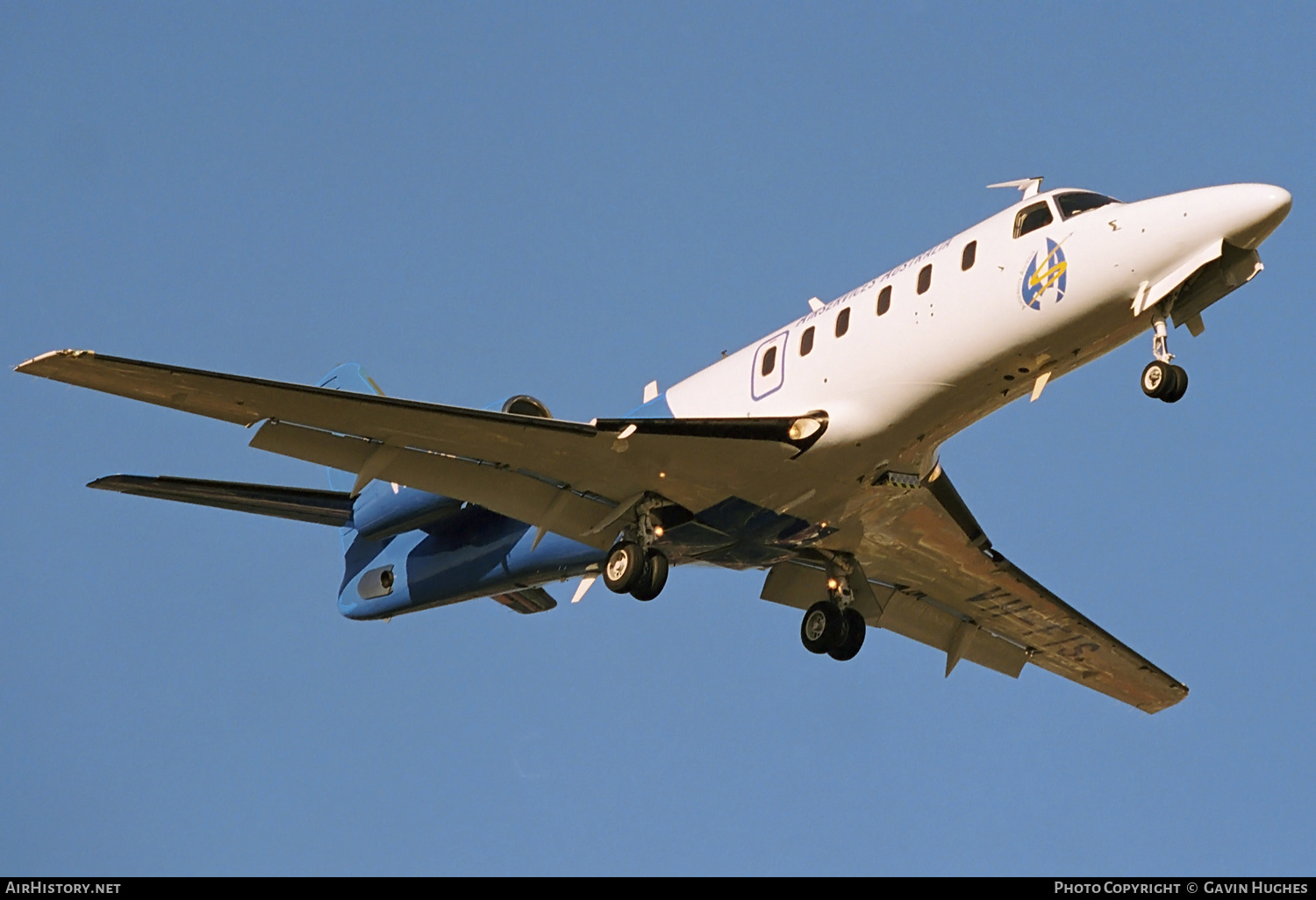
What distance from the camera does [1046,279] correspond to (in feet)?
64.6

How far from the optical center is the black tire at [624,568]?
22.2 metres

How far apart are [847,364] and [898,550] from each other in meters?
4.38

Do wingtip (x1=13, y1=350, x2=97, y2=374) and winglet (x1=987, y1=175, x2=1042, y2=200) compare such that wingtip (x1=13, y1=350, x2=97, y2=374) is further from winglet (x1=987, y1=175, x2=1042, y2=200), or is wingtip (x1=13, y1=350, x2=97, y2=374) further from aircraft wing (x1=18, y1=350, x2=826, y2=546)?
winglet (x1=987, y1=175, x2=1042, y2=200)

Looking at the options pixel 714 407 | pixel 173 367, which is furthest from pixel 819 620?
pixel 173 367

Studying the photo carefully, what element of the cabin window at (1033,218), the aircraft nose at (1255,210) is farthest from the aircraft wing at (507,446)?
the aircraft nose at (1255,210)

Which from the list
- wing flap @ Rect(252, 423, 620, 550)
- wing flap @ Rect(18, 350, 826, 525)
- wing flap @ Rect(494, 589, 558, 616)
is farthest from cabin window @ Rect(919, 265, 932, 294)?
wing flap @ Rect(494, 589, 558, 616)

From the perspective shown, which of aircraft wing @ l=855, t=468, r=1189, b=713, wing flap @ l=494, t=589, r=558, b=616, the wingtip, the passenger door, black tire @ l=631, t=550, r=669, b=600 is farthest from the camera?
wing flap @ l=494, t=589, r=558, b=616

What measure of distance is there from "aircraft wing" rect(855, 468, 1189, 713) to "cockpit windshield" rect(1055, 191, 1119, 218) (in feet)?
14.2

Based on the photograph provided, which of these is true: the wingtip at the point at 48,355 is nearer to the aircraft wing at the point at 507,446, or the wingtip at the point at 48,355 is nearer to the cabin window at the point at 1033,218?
the aircraft wing at the point at 507,446

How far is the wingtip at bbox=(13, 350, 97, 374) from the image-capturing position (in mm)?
18188

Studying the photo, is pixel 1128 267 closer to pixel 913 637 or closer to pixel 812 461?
pixel 812 461

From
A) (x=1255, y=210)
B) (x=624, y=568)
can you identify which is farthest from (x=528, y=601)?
(x=1255, y=210)

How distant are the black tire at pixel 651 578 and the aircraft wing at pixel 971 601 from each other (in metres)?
2.78

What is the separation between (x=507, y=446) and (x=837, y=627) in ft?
18.9
